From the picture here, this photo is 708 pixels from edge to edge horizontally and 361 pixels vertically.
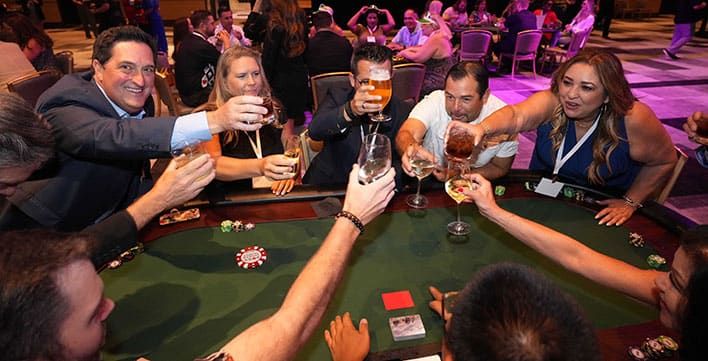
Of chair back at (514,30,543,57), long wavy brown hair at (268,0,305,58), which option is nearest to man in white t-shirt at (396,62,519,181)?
long wavy brown hair at (268,0,305,58)

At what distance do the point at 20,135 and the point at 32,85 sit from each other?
8.80 ft

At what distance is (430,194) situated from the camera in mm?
2422

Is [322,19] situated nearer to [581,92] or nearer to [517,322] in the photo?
[581,92]

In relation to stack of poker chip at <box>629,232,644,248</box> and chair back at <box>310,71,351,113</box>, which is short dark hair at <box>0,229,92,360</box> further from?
chair back at <box>310,71,351,113</box>

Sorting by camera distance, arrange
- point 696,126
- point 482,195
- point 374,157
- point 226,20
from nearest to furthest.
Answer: point 374,157 < point 482,195 < point 696,126 < point 226,20

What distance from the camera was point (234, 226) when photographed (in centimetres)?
207

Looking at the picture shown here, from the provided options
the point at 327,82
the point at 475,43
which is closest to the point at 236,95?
the point at 327,82

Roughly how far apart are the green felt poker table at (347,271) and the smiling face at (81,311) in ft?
1.24

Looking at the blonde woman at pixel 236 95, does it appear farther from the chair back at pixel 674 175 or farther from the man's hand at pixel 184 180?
the chair back at pixel 674 175

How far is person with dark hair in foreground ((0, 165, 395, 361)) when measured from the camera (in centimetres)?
93

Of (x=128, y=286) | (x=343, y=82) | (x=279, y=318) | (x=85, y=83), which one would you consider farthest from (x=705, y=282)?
(x=343, y=82)

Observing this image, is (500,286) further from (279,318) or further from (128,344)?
(128,344)

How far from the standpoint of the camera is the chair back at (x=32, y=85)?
12.0 ft

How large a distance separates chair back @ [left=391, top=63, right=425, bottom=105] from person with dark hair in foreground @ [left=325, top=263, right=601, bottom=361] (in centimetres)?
424
